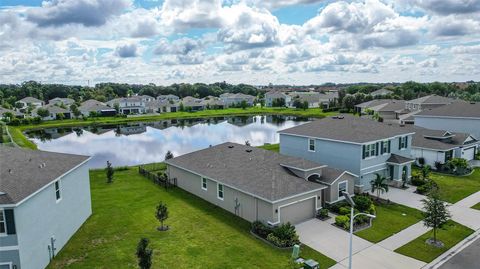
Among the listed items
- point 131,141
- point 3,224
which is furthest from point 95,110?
point 3,224

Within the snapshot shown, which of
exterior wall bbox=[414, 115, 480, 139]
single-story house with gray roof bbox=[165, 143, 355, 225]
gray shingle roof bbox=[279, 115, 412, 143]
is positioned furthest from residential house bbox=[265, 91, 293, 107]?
single-story house with gray roof bbox=[165, 143, 355, 225]

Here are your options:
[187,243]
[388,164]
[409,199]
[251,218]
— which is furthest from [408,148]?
[187,243]

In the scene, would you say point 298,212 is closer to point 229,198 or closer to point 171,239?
point 229,198

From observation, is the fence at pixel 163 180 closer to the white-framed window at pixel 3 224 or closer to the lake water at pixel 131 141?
the lake water at pixel 131 141

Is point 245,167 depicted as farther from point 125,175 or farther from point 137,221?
point 125,175

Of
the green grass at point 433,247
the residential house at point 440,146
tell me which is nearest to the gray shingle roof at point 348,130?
the residential house at point 440,146

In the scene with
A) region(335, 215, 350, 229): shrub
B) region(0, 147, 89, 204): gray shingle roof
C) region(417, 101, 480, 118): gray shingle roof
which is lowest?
region(335, 215, 350, 229): shrub

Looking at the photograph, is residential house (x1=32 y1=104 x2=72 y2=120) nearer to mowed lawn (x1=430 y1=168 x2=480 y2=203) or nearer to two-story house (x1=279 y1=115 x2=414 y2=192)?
two-story house (x1=279 y1=115 x2=414 y2=192)
